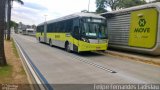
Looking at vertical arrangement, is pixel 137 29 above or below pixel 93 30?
above

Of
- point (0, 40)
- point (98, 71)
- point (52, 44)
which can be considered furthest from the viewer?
point (52, 44)

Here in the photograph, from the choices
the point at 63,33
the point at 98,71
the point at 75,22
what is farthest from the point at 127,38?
the point at 98,71

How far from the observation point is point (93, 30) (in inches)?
709

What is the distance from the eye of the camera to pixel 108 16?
22.0 metres

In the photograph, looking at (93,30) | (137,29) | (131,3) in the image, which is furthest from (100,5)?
(137,29)

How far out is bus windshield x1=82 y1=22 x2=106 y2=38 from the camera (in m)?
17.8

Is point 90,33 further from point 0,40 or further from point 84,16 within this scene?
point 0,40

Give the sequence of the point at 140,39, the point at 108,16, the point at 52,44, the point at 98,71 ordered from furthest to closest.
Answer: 1. the point at 52,44
2. the point at 108,16
3. the point at 140,39
4. the point at 98,71

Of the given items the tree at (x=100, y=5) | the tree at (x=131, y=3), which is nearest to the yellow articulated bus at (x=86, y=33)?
the tree at (x=131, y=3)

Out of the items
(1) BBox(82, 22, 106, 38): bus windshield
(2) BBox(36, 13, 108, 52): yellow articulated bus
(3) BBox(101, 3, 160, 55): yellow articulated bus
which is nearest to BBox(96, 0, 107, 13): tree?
(3) BBox(101, 3, 160, 55): yellow articulated bus

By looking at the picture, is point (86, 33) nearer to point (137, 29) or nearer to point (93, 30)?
point (93, 30)

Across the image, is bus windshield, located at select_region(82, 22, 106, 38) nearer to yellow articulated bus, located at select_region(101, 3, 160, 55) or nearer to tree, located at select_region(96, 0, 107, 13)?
yellow articulated bus, located at select_region(101, 3, 160, 55)

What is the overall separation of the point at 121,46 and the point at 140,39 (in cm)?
306

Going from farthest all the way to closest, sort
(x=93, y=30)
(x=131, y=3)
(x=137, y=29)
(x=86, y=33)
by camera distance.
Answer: (x=131, y=3) → (x=93, y=30) → (x=86, y=33) → (x=137, y=29)
